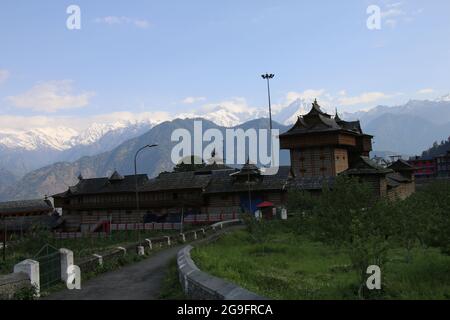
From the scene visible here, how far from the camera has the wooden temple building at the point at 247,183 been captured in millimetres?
62438

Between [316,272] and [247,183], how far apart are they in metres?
38.7

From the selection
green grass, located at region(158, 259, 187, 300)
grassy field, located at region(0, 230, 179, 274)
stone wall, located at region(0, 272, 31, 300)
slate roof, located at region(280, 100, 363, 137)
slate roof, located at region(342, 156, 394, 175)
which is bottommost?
grassy field, located at region(0, 230, 179, 274)

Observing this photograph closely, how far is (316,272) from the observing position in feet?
80.9

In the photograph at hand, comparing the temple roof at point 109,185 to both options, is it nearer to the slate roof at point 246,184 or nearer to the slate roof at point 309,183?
the slate roof at point 246,184

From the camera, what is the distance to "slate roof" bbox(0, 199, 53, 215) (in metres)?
93.6

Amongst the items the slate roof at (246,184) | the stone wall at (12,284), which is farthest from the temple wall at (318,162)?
the stone wall at (12,284)

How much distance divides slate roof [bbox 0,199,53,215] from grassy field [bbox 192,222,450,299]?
70.3m

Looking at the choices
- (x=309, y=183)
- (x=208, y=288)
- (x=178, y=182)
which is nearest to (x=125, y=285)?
(x=208, y=288)

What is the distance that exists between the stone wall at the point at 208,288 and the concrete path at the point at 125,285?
2.24 metres

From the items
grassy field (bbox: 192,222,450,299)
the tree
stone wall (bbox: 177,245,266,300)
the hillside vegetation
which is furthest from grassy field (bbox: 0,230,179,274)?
the tree

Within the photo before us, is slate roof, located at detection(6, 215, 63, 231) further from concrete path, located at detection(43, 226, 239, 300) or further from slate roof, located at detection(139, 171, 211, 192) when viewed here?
concrete path, located at detection(43, 226, 239, 300)

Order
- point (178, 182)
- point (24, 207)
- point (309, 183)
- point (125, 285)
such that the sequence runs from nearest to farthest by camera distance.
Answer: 1. point (125, 285)
2. point (309, 183)
3. point (178, 182)
4. point (24, 207)

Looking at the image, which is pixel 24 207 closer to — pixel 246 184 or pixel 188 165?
pixel 188 165
